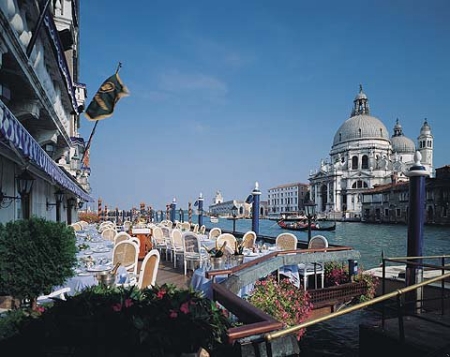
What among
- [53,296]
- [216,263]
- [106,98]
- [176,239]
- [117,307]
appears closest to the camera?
[117,307]

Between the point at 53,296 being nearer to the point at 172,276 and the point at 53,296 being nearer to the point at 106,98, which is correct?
the point at 172,276

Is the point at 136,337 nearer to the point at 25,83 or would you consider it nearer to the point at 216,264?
the point at 216,264

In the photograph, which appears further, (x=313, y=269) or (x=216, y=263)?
(x=313, y=269)

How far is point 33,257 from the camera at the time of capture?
336 centimetres

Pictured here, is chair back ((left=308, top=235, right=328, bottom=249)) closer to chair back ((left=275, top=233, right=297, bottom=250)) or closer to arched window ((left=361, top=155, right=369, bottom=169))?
chair back ((left=275, top=233, right=297, bottom=250))

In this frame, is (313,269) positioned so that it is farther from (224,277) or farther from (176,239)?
(176,239)

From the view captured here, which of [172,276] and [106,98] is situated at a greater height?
[106,98]

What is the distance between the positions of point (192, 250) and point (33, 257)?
5.21 metres

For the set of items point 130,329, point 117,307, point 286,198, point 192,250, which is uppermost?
point 117,307

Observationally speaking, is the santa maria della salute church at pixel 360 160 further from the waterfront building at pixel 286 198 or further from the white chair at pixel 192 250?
the white chair at pixel 192 250

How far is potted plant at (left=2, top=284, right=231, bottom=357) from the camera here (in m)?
2.26

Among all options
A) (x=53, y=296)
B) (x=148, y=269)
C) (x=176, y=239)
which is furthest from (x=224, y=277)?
(x=176, y=239)

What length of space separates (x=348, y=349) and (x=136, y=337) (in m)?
5.40

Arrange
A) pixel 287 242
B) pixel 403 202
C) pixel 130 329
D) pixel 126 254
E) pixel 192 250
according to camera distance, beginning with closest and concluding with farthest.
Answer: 1. pixel 130 329
2. pixel 126 254
3. pixel 192 250
4. pixel 287 242
5. pixel 403 202
